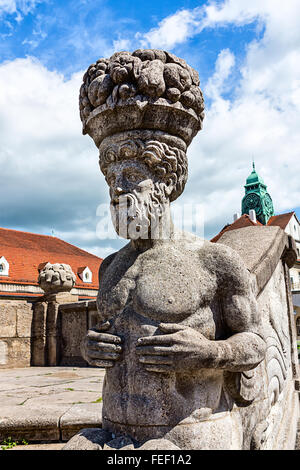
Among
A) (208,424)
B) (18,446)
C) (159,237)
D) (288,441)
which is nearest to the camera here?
(208,424)

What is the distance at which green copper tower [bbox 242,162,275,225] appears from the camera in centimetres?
4522

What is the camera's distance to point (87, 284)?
82.5 ft

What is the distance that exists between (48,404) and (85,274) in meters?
22.6

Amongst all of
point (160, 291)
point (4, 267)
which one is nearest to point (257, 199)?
point (4, 267)

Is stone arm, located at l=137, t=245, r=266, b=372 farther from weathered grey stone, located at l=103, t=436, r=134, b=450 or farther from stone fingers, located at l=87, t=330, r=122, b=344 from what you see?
weathered grey stone, located at l=103, t=436, r=134, b=450

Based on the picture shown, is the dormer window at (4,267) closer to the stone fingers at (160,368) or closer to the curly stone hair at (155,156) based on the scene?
the curly stone hair at (155,156)

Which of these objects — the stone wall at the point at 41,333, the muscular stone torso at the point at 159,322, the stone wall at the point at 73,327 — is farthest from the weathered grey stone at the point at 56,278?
the muscular stone torso at the point at 159,322

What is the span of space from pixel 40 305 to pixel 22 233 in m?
22.4

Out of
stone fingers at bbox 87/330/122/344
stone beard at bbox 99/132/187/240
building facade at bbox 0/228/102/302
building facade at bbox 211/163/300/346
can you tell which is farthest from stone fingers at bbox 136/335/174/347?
building facade at bbox 211/163/300/346

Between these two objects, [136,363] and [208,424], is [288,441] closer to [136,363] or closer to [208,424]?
[208,424]

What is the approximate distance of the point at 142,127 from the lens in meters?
1.93

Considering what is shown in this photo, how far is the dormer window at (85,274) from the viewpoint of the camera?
1014 inches

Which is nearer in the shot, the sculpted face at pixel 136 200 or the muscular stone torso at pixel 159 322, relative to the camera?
the muscular stone torso at pixel 159 322
